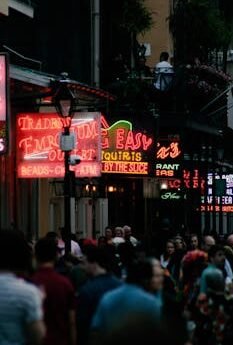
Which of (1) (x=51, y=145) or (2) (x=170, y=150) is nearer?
(1) (x=51, y=145)

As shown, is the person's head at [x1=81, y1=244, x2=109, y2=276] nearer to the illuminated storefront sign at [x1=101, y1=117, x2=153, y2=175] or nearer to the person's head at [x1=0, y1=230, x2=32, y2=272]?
the person's head at [x1=0, y1=230, x2=32, y2=272]

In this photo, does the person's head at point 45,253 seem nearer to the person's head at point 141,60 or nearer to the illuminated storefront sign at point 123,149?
the illuminated storefront sign at point 123,149

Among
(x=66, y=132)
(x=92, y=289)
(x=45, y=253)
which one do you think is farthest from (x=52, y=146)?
(x=45, y=253)

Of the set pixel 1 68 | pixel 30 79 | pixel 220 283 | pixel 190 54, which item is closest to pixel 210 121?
pixel 190 54

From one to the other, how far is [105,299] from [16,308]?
2.51 ft

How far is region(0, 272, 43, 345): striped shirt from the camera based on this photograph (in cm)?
601

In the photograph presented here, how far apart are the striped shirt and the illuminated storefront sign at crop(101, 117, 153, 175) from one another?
1613 cm

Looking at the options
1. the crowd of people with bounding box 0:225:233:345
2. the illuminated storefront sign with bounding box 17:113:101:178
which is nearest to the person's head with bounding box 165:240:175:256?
the crowd of people with bounding box 0:225:233:345

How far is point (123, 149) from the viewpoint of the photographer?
22.9m

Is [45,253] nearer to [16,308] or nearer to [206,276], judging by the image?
[16,308]

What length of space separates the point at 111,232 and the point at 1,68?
6.96m

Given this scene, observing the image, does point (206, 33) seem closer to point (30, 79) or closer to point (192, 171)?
point (192, 171)

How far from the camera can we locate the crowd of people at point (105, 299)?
3.30 meters

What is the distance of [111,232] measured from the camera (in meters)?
21.7
